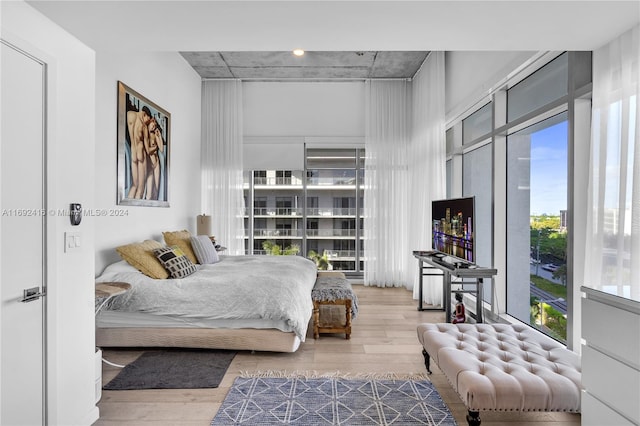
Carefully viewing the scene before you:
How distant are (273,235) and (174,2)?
15.1 ft

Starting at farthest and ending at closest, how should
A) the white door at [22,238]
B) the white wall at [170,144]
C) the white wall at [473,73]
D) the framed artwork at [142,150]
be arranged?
1. the framed artwork at [142,150]
2. the white wall at [170,144]
3. the white wall at [473,73]
4. the white door at [22,238]

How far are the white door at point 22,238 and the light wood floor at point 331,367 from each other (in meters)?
0.61

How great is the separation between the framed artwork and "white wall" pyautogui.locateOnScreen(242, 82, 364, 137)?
5.55 ft

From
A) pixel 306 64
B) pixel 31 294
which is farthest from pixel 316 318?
pixel 306 64

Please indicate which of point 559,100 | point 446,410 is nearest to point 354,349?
point 446,410

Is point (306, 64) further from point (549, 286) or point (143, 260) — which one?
point (549, 286)

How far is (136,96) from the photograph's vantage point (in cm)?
384

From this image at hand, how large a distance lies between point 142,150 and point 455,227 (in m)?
3.49

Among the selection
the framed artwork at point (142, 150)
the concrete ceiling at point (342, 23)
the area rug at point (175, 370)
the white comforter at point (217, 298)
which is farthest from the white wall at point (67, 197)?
the framed artwork at point (142, 150)

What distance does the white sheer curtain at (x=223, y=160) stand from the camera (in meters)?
5.79

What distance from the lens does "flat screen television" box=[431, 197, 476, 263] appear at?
11.0ft

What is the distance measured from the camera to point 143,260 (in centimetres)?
333

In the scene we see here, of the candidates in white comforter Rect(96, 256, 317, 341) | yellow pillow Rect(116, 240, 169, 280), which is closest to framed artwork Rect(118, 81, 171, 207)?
yellow pillow Rect(116, 240, 169, 280)

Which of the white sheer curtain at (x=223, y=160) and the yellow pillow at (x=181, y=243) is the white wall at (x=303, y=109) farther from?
the yellow pillow at (x=181, y=243)
